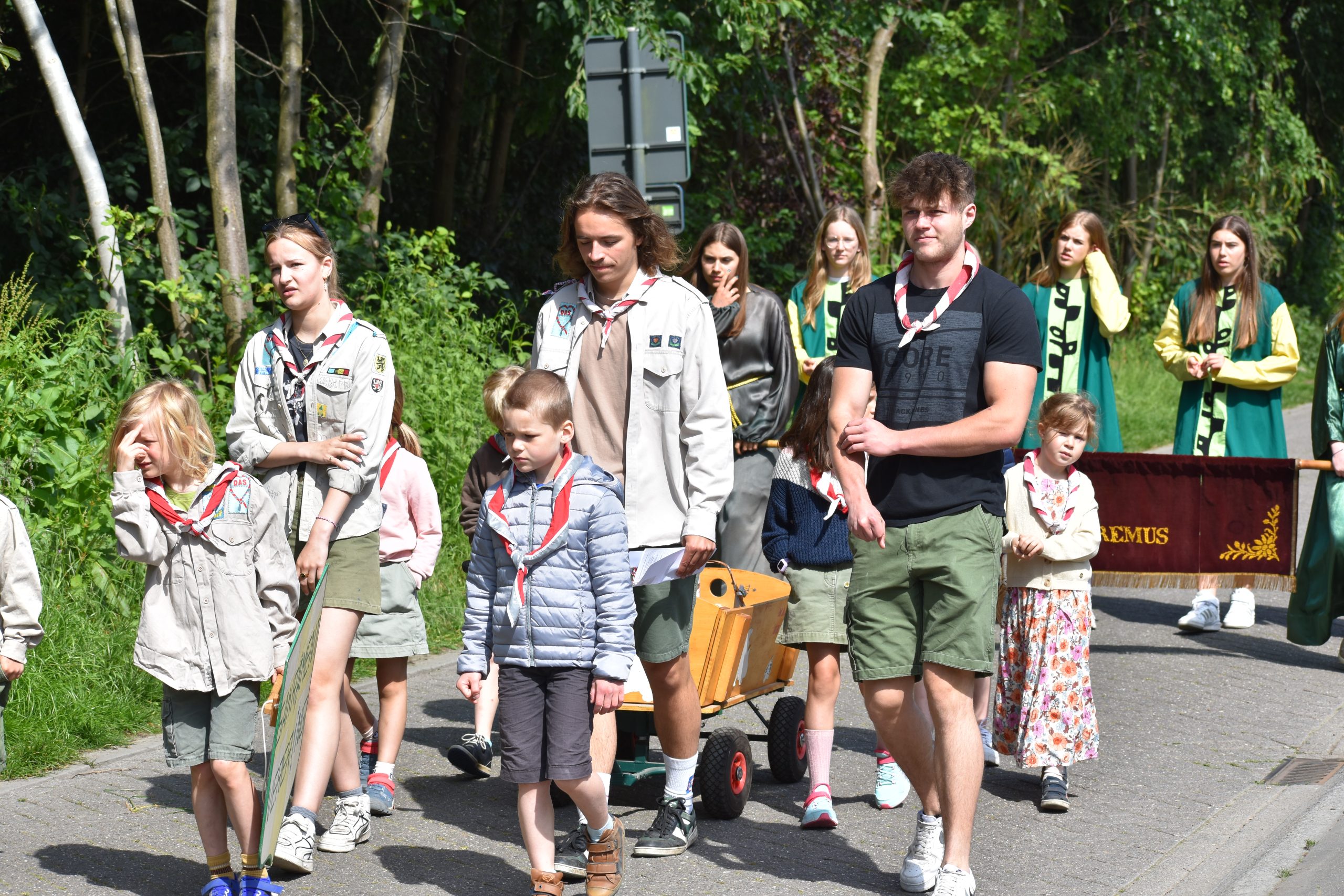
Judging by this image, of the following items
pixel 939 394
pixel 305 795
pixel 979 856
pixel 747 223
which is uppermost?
pixel 747 223

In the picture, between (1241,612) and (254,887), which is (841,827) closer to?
(254,887)

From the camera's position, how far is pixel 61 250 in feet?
35.0

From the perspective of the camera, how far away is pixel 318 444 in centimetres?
475

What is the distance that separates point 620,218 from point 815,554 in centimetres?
152

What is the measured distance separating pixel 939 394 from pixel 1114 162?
19784 mm

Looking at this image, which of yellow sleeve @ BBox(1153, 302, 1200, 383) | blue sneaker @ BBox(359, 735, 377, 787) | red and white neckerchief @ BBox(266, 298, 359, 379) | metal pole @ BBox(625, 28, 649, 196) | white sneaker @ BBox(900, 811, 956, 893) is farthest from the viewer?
metal pole @ BBox(625, 28, 649, 196)

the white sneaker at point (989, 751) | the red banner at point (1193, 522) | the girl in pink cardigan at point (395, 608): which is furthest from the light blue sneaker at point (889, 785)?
the red banner at point (1193, 522)

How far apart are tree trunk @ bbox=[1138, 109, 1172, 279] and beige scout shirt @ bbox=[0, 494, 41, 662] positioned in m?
20.8

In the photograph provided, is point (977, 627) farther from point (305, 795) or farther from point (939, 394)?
point (305, 795)

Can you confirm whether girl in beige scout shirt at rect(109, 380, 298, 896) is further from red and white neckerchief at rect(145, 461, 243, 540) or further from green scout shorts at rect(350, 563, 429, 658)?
green scout shorts at rect(350, 563, 429, 658)

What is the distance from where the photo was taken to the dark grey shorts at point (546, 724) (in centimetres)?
429

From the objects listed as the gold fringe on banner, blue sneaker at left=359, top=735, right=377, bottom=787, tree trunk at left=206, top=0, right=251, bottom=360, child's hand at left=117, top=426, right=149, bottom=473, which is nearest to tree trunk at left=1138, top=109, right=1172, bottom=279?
the gold fringe on banner

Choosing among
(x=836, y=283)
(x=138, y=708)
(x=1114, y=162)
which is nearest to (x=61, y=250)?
(x=138, y=708)

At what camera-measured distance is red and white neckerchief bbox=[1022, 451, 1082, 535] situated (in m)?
5.99
